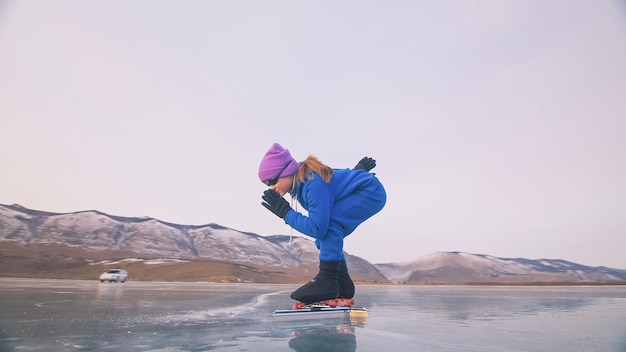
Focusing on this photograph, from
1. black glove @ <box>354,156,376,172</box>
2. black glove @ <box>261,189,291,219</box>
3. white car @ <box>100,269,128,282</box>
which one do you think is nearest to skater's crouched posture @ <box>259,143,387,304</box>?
black glove @ <box>261,189,291,219</box>

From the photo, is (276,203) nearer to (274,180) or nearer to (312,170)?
(274,180)

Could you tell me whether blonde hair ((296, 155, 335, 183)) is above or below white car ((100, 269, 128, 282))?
above

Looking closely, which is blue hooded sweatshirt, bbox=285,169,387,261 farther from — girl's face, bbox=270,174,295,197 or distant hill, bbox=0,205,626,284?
distant hill, bbox=0,205,626,284

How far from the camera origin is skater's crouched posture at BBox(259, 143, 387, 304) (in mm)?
2900


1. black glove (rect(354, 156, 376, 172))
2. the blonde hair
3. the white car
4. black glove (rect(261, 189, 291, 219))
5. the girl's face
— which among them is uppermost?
black glove (rect(354, 156, 376, 172))

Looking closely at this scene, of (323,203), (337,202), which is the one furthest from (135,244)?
(323,203)

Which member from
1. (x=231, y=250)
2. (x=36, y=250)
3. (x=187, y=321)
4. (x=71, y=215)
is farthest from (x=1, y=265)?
(x=187, y=321)

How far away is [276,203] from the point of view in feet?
9.94

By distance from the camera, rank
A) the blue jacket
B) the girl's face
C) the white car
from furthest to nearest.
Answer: the white car → the girl's face → the blue jacket

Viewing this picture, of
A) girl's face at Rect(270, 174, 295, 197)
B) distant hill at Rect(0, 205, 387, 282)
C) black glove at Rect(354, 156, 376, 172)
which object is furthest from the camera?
distant hill at Rect(0, 205, 387, 282)

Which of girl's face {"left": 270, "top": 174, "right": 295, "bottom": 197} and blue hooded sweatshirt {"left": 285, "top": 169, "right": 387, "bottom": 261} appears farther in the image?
girl's face {"left": 270, "top": 174, "right": 295, "bottom": 197}

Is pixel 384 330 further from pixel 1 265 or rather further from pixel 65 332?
pixel 1 265

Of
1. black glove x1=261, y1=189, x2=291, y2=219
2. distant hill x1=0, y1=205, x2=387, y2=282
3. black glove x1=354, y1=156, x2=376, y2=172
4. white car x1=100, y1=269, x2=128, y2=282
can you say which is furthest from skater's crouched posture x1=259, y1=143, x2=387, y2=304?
distant hill x1=0, y1=205, x2=387, y2=282

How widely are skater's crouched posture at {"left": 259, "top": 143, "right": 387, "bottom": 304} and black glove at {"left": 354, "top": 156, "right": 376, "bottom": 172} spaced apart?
44cm
